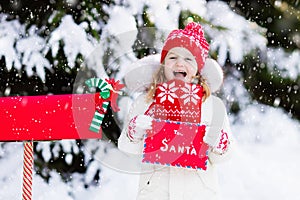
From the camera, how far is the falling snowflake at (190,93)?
1.88 m

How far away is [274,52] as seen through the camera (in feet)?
9.77

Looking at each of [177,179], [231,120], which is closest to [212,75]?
[177,179]

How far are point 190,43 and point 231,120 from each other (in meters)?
1.24

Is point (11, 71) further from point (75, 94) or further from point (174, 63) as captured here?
point (174, 63)

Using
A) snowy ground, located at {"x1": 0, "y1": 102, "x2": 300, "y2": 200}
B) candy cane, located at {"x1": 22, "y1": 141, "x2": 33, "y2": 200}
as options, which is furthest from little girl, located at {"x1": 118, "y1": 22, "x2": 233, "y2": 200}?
snowy ground, located at {"x1": 0, "y1": 102, "x2": 300, "y2": 200}

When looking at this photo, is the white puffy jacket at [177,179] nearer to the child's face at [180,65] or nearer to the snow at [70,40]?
the child's face at [180,65]

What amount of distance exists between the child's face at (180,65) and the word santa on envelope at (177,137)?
5 centimetres

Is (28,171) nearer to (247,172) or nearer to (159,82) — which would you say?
(159,82)

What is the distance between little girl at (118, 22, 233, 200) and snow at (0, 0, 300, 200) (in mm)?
446

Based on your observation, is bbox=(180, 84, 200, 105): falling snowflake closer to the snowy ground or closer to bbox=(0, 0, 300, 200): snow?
bbox=(0, 0, 300, 200): snow

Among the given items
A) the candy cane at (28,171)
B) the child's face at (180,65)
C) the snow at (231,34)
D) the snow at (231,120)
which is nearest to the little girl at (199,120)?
the child's face at (180,65)

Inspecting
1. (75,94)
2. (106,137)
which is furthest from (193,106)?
(106,137)

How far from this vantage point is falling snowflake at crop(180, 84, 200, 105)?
1884 millimetres

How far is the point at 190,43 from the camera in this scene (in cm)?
193
